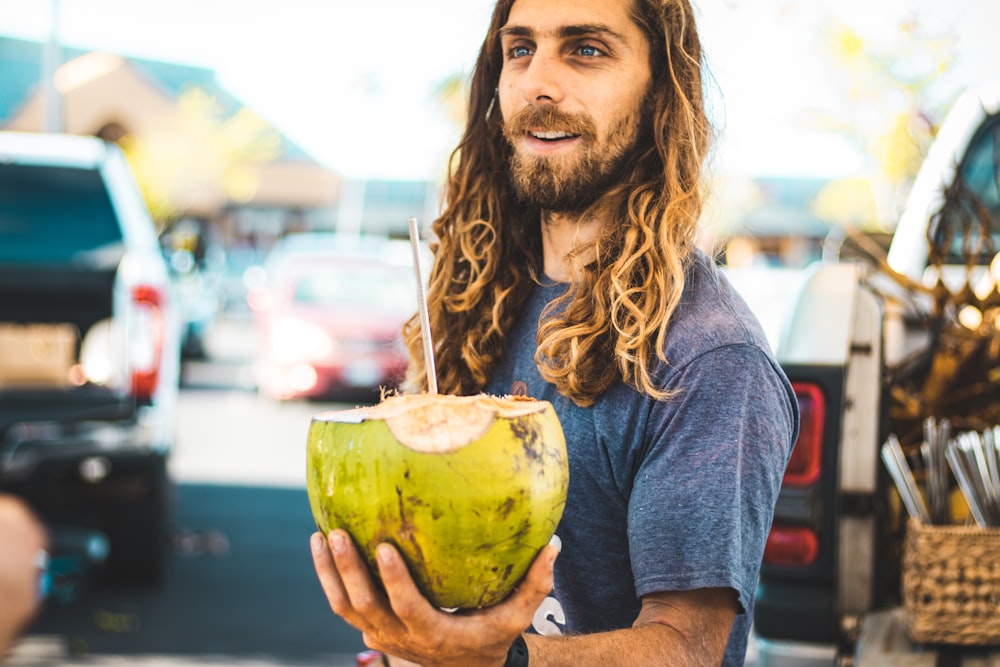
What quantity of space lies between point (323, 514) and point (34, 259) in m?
4.63

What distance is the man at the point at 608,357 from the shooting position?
175 centimetres

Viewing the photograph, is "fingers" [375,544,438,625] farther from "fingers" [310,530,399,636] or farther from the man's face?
the man's face

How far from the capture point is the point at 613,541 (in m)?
2.02

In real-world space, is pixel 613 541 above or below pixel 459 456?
below

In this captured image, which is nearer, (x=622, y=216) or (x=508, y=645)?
(x=508, y=645)

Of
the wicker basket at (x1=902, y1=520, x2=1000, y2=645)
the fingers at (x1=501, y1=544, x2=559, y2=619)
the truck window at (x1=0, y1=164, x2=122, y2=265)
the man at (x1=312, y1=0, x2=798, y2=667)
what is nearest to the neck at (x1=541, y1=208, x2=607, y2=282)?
the man at (x1=312, y1=0, x2=798, y2=667)

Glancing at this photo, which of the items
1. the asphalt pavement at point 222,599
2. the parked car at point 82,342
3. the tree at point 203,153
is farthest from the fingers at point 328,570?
the tree at point 203,153

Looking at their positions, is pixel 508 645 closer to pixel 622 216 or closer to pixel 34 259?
pixel 622 216

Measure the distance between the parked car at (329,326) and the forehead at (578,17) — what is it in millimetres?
10056

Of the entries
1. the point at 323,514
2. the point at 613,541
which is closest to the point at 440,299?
the point at 613,541

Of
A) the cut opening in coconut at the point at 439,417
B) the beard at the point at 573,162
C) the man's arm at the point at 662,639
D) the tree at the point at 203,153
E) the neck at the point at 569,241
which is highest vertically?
the beard at the point at 573,162

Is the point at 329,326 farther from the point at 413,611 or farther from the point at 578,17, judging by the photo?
the point at 413,611

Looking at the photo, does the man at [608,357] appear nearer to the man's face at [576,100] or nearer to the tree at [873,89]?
the man's face at [576,100]

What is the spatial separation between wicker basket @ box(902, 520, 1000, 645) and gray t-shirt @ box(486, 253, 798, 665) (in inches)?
32.1
